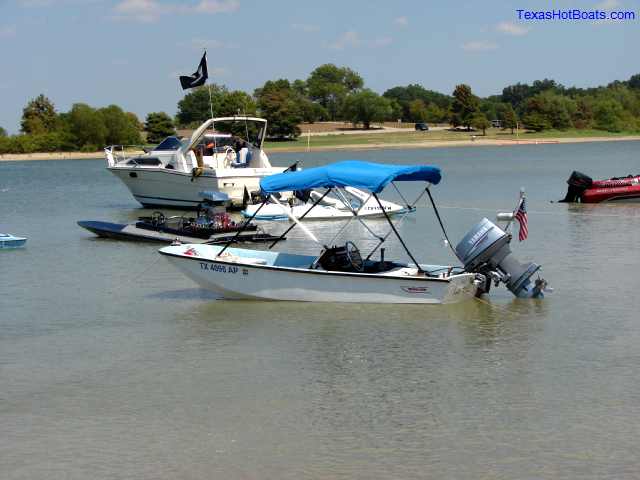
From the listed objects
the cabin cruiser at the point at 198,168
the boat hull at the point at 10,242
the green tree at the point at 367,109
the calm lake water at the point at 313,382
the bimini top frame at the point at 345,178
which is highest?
the green tree at the point at 367,109

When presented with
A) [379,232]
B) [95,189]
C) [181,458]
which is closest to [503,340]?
[181,458]

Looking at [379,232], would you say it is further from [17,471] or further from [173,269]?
[17,471]

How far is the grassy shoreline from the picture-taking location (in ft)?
461

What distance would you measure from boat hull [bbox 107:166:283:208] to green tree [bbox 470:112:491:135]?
13139 centimetres

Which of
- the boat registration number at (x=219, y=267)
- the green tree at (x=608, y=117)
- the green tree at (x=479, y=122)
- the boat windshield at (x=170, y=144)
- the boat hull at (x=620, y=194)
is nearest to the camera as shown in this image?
the boat registration number at (x=219, y=267)

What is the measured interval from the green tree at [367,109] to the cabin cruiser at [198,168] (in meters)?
146

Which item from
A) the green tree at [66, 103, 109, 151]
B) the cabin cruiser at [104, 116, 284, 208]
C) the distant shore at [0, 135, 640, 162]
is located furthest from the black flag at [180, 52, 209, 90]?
the green tree at [66, 103, 109, 151]

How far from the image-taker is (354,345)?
52.2ft

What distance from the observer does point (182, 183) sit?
39594 millimetres

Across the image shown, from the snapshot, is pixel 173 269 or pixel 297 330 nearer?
pixel 297 330

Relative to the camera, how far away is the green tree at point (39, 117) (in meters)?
155

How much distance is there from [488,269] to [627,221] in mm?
15760

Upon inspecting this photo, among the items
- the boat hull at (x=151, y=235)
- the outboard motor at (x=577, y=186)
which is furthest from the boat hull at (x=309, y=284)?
the outboard motor at (x=577, y=186)

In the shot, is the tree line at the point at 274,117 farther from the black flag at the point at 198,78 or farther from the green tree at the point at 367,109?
the black flag at the point at 198,78
